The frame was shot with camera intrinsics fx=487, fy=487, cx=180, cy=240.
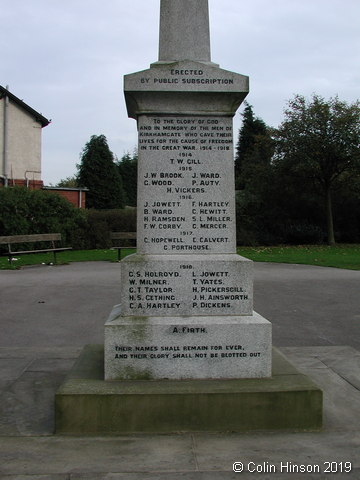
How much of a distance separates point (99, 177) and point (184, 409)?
4082 centimetres

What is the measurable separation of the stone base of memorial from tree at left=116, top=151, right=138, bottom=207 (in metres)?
53.5

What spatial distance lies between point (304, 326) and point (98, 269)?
8688 millimetres

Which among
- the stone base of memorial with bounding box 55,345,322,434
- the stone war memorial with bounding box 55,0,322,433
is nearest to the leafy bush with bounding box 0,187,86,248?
the stone war memorial with bounding box 55,0,322,433

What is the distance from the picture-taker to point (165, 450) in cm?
316

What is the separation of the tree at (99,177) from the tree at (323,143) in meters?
17.0

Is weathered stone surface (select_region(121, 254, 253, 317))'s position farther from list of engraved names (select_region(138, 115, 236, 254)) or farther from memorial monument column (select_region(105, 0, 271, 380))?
list of engraved names (select_region(138, 115, 236, 254))

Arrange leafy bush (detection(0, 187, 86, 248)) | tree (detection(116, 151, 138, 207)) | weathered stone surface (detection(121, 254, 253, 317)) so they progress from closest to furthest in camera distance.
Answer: weathered stone surface (detection(121, 254, 253, 317)) → leafy bush (detection(0, 187, 86, 248)) → tree (detection(116, 151, 138, 207))

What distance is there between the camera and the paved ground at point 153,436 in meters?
2.93

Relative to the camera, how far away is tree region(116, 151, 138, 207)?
59244 mm

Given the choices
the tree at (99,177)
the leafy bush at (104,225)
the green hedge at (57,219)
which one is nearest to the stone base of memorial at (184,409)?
the green hedge at (57,219)

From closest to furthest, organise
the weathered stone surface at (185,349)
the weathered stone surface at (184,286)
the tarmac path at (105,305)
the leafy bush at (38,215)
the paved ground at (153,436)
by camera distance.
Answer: the paved ground at (153,436)
the weathered stone surface at (185,349)
the weathered stone surface at (184,286)
the tarmac path at (105,305)
the leafy bush at (38,215)

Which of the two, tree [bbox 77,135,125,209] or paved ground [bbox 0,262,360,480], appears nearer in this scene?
paved ground [bbox 0,262,360,480]

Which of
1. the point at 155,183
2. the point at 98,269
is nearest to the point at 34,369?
the point at 155,183

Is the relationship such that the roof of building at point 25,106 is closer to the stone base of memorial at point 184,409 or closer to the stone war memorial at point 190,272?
the stone war memorial at point 190,272
